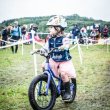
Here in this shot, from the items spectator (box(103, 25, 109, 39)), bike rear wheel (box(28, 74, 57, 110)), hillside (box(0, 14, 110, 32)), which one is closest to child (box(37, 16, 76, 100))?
bike rear wheel (box(28, 74, 57, 110))

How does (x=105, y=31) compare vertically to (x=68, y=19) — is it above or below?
below

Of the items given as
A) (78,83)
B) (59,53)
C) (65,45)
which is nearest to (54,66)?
(59,53)

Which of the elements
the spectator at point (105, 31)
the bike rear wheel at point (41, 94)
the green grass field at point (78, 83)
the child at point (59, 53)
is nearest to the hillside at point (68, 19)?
the spectator at point (105, 31)

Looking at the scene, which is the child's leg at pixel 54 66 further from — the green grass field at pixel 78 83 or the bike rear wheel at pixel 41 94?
the green grass field at pixel 78 83

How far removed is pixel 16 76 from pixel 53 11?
54.6 inches

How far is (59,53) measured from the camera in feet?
11.3

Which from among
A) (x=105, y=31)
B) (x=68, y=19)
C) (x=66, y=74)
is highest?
(x=68, y=19)

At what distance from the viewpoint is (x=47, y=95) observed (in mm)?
3414

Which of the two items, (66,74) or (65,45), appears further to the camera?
(66,74)

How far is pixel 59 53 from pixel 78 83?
1.34m

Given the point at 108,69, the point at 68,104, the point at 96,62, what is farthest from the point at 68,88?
the point at 96,62

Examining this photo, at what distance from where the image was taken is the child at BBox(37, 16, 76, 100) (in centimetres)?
338

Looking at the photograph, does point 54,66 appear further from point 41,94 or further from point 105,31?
point 105,31

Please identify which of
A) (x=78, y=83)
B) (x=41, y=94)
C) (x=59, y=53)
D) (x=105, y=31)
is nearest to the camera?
(x=41, y=94)
